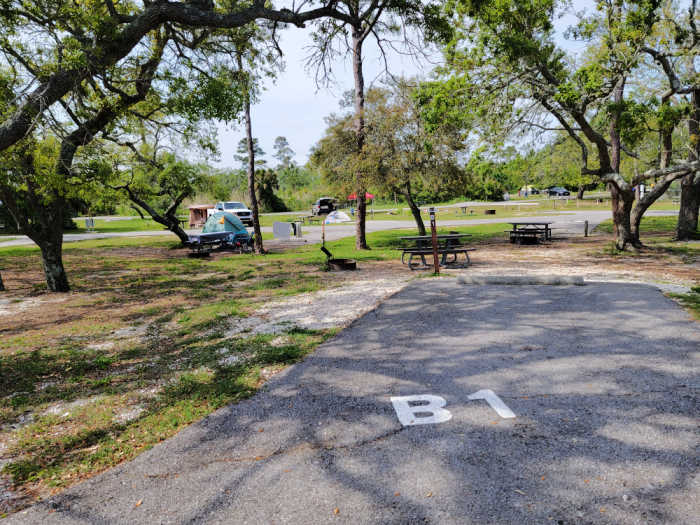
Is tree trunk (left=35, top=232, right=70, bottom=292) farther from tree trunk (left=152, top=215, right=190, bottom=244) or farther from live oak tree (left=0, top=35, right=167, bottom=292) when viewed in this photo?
tree trunk (left=152, top=215, right=190, bottom=244)

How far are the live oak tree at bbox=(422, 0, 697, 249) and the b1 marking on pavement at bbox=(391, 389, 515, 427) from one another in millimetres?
9175

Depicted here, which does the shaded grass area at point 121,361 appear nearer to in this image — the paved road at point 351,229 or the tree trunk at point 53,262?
the tree trunk at point 53,262

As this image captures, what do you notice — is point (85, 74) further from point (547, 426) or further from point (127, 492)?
point (547, 426)

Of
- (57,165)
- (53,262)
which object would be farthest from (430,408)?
(53,262)

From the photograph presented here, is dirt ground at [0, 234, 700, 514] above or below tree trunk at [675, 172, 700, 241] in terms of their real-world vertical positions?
below

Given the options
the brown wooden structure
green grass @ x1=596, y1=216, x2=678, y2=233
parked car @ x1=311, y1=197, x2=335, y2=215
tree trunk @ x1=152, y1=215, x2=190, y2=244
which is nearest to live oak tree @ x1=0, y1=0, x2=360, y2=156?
tree trunk @ x1=152, y1=215, x2=190, y2=244

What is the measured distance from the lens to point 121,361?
5.73 meters

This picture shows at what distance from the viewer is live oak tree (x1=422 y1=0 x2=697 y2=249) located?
10.7 metres

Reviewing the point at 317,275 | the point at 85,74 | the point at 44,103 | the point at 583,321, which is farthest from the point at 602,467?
the point at 317,275

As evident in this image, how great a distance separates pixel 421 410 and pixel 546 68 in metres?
11.5

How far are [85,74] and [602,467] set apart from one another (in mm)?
7213

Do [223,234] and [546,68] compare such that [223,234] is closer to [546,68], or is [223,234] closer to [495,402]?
[546,68]

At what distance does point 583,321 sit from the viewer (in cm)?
624

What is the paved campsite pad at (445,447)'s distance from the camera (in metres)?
2.59
